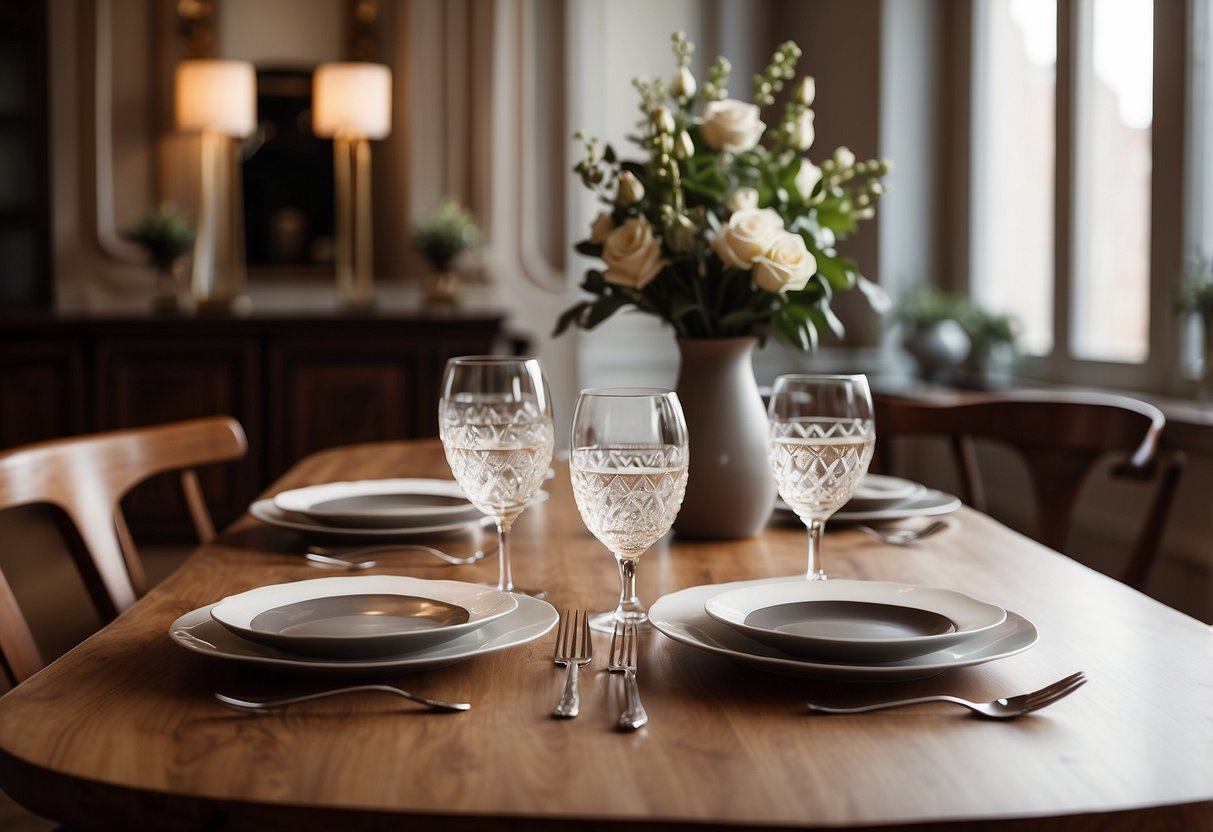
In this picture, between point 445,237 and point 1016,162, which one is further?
point 445,237

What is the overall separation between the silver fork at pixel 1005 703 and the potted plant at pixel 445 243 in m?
Result: 3.54

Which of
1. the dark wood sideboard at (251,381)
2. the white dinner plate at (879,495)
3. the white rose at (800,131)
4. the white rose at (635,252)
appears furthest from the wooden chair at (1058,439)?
the dark wood sideboard at (251,381)

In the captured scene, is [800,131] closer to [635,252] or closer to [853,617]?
[635,252]

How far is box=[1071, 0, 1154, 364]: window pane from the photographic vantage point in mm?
2918

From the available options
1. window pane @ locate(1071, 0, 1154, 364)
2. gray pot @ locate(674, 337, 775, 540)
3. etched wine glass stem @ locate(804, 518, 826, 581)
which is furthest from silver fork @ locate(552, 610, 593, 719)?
window pane @ locate(1071, 0, 1154, 364)

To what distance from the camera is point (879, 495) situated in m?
1.47

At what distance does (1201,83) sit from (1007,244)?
1.12 meters

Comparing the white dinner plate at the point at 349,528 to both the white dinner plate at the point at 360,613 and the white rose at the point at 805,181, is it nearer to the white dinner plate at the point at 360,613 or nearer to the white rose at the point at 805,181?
the white dinner plate at the point at 360,613

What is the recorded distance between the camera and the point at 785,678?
834 mm

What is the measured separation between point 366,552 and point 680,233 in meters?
0.47

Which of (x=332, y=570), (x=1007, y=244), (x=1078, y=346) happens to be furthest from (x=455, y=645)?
(x=1007, y=244)

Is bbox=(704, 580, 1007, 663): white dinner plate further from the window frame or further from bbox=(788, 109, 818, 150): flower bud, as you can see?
the window frame

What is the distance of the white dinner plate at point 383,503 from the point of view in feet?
4.33

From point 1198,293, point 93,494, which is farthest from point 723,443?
point 1198,293
